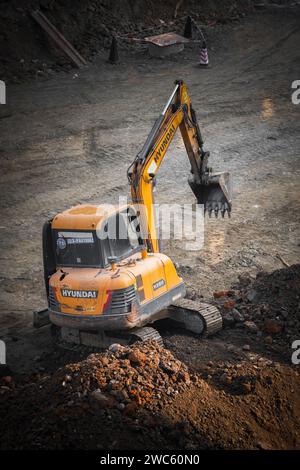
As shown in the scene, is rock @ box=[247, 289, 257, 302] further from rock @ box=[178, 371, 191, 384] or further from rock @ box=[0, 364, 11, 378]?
rock @ box=[0, 364, 11, 378]

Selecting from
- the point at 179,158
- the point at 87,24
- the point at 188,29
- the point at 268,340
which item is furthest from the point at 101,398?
the point at 188,29

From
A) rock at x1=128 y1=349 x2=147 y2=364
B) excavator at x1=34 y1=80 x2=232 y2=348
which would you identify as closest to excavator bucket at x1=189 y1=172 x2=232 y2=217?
excavator at x1=34 y1=80 x2=232 y2=348

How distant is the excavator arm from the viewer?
34.8 ft

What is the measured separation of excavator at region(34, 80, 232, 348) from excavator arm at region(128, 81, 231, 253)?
0.02m

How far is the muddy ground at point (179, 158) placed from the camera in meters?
12.0

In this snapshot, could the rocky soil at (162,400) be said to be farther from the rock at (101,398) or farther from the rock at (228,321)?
the rock at (228,321)

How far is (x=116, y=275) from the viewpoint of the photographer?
982 centimetres

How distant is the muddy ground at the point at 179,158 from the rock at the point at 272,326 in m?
0.22

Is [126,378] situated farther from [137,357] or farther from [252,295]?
[252,295]

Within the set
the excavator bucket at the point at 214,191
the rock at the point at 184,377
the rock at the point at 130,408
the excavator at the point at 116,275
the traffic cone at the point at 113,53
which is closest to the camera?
the rock at the point at 130,408

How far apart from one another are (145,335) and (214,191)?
3170 mm

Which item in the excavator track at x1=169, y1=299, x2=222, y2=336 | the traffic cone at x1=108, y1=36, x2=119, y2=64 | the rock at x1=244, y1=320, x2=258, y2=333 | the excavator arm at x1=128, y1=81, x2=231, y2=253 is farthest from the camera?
the traffic cone at x1=108, y1=36, x2=119, y2=64

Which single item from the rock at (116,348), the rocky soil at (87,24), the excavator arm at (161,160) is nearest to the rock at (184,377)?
the rock at (116,348)
